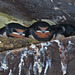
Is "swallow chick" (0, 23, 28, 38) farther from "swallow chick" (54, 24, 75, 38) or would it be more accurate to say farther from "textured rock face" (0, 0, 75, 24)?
"swallow chick" (54, 24, 75, 38)

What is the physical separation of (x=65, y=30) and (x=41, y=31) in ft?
1.07

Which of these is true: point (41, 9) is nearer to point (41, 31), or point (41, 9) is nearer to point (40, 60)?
point (41, 31)

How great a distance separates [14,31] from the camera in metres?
1.70

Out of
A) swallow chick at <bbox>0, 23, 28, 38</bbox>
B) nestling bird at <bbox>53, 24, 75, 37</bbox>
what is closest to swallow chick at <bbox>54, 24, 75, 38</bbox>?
nestling bird at <bbox>53, 24, 75, 37</bbox>

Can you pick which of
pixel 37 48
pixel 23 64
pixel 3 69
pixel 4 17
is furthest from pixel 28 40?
pixel 4 17

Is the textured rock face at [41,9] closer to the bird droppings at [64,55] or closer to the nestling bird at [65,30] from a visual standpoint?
the nestling bird at [65,30]

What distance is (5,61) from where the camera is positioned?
125 centimetres

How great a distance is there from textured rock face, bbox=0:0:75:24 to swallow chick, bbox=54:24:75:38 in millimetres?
79

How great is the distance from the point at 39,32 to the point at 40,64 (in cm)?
52

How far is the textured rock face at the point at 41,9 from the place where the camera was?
168 cm

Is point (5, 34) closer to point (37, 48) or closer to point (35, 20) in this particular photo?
point (35, 20)

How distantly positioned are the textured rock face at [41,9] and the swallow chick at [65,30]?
0.26 ft

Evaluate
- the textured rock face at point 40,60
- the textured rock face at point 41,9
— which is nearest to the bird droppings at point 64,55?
the textured rock face at point 40,60

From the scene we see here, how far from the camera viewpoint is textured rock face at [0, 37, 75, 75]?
1251 mm
